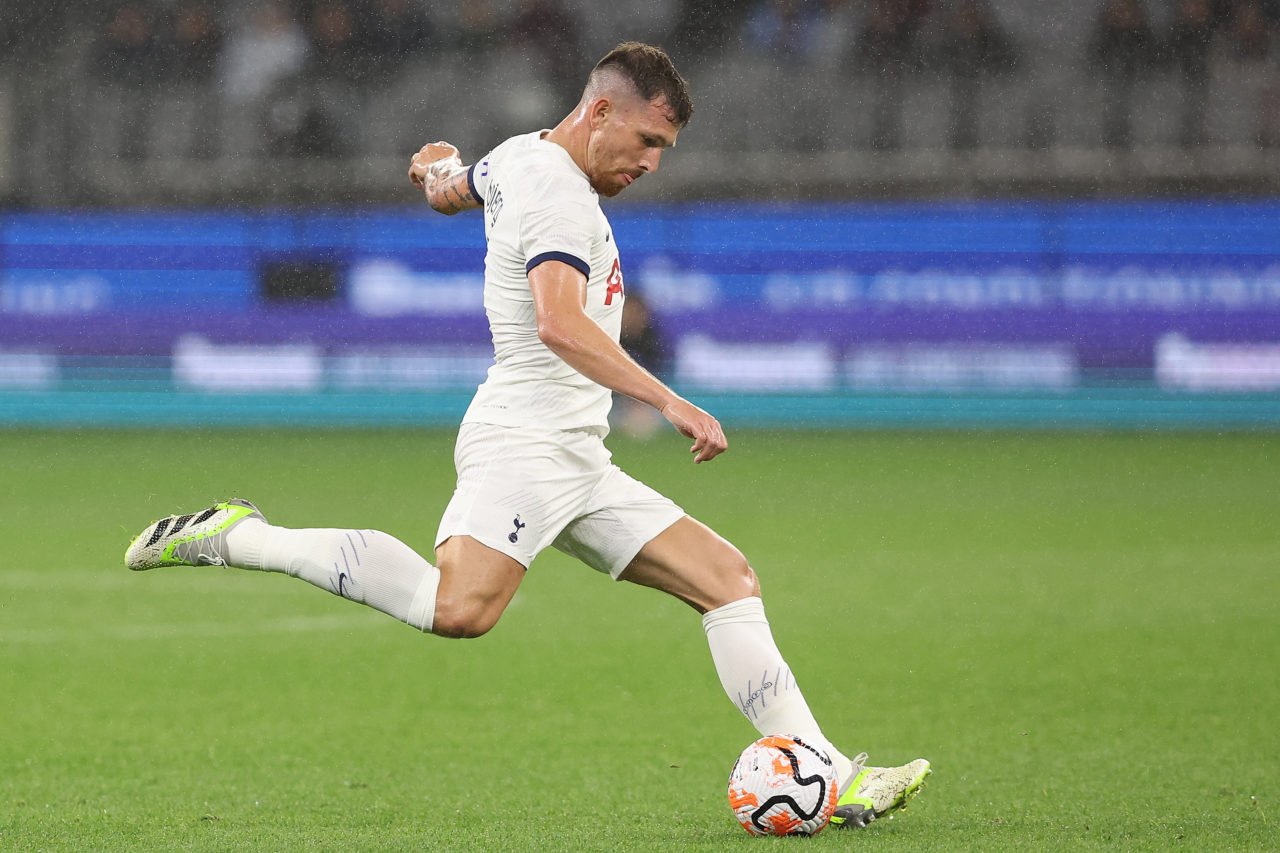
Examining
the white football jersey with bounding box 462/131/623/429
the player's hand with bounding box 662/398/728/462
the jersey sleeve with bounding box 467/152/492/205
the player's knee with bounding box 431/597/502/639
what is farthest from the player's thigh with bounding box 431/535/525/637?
the jersey sleeve with bounding box 467/152/492/205

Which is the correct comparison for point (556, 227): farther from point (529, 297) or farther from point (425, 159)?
point (425, 159)

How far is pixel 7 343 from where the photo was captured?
15477 millimetres

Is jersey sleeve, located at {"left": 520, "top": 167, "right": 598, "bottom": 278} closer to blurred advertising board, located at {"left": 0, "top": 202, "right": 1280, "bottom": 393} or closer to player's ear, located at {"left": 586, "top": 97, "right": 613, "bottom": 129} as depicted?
player's ear, located at {"left": 586, "top": 97, "right": 613, "bottom": 129}

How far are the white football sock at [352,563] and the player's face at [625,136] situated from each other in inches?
42.6

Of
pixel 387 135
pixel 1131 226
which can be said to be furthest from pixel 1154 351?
pixel 387 135

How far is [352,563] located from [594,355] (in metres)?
0.84

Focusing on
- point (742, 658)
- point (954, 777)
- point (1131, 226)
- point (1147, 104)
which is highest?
point (1147, 104)

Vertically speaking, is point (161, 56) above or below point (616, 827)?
above

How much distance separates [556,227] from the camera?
4.39m

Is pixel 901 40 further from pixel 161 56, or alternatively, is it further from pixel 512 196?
pixel 512 196

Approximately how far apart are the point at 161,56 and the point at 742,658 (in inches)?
618

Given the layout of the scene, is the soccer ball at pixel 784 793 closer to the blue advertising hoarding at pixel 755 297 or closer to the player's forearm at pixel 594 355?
the player's forearm at pixel 594 355

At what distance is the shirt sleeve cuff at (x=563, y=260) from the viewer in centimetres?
437

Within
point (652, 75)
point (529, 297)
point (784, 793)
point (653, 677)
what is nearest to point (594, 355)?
point (529, 297)
